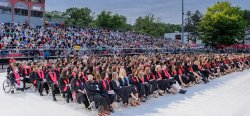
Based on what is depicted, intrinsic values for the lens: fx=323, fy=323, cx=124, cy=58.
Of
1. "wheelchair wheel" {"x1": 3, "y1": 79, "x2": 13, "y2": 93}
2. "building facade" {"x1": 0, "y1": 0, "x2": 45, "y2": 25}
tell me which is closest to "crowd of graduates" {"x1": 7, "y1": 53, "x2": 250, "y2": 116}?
"wheelchair wheel" {"x1": 3, "y1": 79, "x2": 13, "y2": 93}

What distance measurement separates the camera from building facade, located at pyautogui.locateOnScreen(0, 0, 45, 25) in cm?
4269

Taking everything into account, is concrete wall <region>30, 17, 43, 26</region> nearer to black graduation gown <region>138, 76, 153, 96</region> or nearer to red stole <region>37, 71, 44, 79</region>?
red stole <region>37, 71, 44, 79</region>

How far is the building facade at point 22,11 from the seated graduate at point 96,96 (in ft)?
117

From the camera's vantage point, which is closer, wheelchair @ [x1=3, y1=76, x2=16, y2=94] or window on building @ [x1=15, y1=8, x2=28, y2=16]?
wheelchair @ [x1=3, y1=76, x2=16, y2=94]

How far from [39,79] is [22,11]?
3593 cm

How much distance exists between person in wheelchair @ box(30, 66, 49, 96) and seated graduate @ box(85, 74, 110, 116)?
2.96 meters

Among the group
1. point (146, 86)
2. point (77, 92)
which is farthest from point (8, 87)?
point (146, 86)

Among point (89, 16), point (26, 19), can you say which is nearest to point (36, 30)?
point (26, 19)

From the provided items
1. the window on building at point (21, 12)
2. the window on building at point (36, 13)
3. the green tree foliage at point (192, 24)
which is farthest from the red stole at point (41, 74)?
the green tree foliage at point (192, 24)

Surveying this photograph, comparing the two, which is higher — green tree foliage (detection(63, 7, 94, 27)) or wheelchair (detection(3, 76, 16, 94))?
green tree foliage (detection(63, 7, 94, 27))

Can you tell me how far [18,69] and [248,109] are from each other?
351 inches

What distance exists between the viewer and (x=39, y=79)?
1213 cm

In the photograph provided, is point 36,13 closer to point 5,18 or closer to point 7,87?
point 5,18

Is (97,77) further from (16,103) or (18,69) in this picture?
(18,69)
